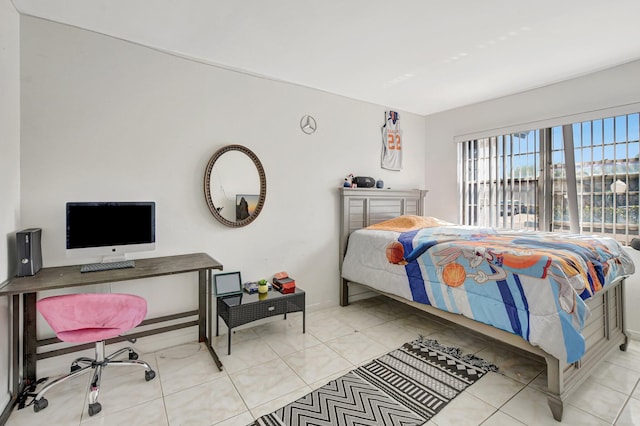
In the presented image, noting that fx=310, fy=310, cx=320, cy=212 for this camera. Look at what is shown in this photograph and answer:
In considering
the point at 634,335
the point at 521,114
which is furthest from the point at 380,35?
the point at 634,335

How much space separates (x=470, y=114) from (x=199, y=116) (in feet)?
11.5

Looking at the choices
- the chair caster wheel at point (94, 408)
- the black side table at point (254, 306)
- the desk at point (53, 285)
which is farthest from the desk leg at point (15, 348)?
the black side table at point (254, 306)

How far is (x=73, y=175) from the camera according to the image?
2.34 meters

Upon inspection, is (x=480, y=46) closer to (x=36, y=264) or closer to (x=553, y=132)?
(x=553, y=132)

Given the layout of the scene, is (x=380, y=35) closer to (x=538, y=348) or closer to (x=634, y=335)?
(x=538, y=348)

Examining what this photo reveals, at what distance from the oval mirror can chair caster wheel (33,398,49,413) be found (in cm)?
167

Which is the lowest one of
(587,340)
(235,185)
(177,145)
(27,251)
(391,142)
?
(587,340)

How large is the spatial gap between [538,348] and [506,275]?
473 mm

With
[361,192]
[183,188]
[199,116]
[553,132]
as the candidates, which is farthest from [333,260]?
[553,132]

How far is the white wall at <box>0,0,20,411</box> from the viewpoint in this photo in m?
1.89

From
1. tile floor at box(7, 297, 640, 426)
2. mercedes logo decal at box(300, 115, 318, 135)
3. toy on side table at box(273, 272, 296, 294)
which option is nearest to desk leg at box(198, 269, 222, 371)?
tile floor at box(7, 297, 640, 426)

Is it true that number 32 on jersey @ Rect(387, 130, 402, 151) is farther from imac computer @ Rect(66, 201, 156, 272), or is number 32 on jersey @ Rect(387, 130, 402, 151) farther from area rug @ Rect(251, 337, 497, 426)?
imac computer @ Rect(66, 201, 156, 272)

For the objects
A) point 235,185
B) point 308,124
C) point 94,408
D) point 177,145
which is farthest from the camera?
point 308,124

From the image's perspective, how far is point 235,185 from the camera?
3.03 m
